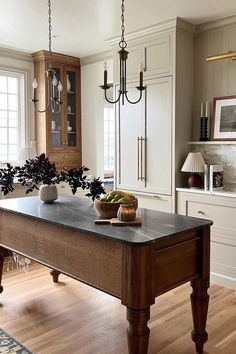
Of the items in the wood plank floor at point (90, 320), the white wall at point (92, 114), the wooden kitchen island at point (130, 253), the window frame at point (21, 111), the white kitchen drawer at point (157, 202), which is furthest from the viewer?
the white wall at point (92, 114)

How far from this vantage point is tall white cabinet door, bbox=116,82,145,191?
13.7 feet

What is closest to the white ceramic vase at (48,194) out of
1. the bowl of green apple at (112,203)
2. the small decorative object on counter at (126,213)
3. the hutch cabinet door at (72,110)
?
the bowl of green apple at (112,203)

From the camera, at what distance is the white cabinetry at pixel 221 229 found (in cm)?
345

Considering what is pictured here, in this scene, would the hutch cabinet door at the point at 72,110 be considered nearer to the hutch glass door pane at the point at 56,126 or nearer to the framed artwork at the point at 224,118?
the hutch glass door pane at the point at 56,126

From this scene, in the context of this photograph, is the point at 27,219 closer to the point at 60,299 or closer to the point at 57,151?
the point at 60,299

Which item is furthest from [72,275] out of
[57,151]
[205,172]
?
[57,151]

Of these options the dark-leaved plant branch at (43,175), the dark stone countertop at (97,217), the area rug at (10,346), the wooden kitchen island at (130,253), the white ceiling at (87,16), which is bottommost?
the area rug at (10,346)

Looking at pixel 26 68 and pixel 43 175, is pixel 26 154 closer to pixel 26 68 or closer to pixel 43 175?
pixel 26 68

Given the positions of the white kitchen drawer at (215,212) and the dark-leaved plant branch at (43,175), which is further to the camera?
the white kitchen drawer at (215,212)

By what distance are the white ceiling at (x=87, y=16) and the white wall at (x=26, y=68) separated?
33 cm

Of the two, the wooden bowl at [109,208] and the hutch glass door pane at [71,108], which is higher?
the hutch glass door pane at [71,108]

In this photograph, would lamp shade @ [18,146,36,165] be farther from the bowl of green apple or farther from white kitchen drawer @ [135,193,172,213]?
the bowl of green apple

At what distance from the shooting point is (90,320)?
2.81 meters

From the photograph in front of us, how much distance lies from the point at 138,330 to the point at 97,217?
79 centimetres
